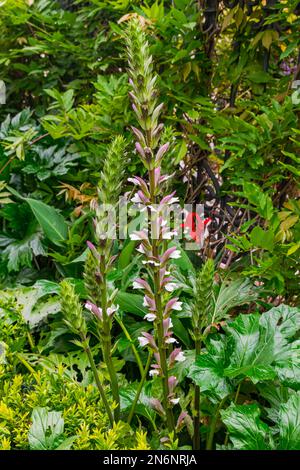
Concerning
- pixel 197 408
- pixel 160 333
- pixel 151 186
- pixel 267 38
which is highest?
pixel 267 38

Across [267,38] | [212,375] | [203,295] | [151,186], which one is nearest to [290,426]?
[212,375]

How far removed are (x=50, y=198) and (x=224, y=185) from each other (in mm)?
977

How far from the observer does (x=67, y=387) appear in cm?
158

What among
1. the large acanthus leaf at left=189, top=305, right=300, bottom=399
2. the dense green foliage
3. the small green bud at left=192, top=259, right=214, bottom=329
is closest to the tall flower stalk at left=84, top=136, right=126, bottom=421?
the dense green foliage

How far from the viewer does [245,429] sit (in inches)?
54.6

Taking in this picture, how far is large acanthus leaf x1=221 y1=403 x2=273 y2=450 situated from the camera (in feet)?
4.50

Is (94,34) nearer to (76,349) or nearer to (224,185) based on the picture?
(224,185)

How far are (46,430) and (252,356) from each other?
23.5 inches

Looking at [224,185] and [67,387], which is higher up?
[224,185]

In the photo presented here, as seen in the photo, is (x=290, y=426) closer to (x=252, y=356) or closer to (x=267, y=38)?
(x=252, y=356)

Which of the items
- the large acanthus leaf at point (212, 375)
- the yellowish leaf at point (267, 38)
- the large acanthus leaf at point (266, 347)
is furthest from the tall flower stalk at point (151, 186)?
the yellowish leaf at point (267, 38)

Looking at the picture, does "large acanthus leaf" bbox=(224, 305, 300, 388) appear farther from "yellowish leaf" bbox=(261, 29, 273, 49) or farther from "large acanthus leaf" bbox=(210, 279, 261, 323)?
"yellowish leaf" bbox=(261, 29, 273, 49)

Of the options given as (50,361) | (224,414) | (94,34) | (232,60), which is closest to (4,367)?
(50,361)

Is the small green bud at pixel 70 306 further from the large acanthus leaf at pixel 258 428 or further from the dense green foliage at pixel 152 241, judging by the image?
the large acanthus leaf at pixel 258 428
